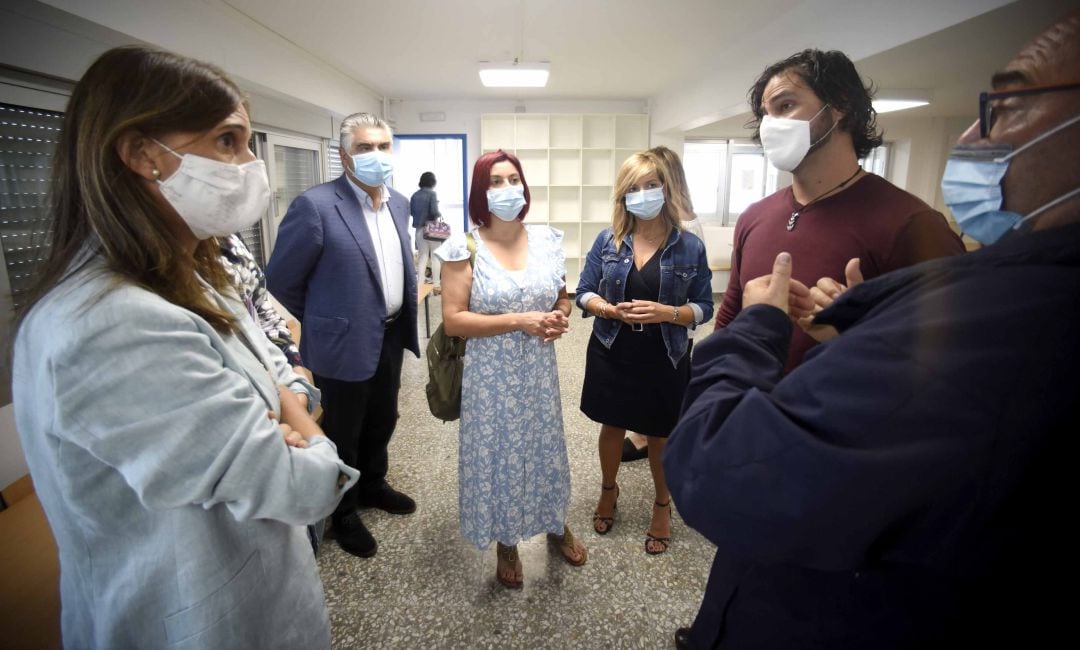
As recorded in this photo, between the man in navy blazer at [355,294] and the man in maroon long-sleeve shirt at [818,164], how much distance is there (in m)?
1.43

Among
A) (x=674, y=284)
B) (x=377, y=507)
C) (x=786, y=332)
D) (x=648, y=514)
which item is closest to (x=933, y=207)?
(x=786, y=332)

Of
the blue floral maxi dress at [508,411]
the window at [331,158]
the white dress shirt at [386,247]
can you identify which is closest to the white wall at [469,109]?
the window at [331,158]

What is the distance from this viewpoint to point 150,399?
2.15 ft

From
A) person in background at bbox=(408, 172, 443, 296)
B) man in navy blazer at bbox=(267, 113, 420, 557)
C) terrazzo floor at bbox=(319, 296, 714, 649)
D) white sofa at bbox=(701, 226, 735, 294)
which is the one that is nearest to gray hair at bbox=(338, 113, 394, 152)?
man in navy blazer at bbox=(267, 113, 420, 557)

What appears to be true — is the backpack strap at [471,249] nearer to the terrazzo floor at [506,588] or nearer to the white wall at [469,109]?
the terrazzo floor at [506,588]

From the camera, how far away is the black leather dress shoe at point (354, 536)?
1.97 metres

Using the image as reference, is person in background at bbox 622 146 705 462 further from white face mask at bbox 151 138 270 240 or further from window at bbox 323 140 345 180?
window at bbox 323 140 345 180

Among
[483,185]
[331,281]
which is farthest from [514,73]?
[331,281]

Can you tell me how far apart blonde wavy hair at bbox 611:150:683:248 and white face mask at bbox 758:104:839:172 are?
740 millimetres

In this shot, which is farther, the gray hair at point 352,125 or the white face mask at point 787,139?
the gray hair at point 352,125

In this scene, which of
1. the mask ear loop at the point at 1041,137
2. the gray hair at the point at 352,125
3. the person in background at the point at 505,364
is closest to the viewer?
the mask ear loop at the point at 1041,137

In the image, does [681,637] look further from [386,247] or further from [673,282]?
[386,247]

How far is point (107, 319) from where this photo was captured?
636 mm

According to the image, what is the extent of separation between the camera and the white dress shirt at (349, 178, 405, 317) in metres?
1.99
